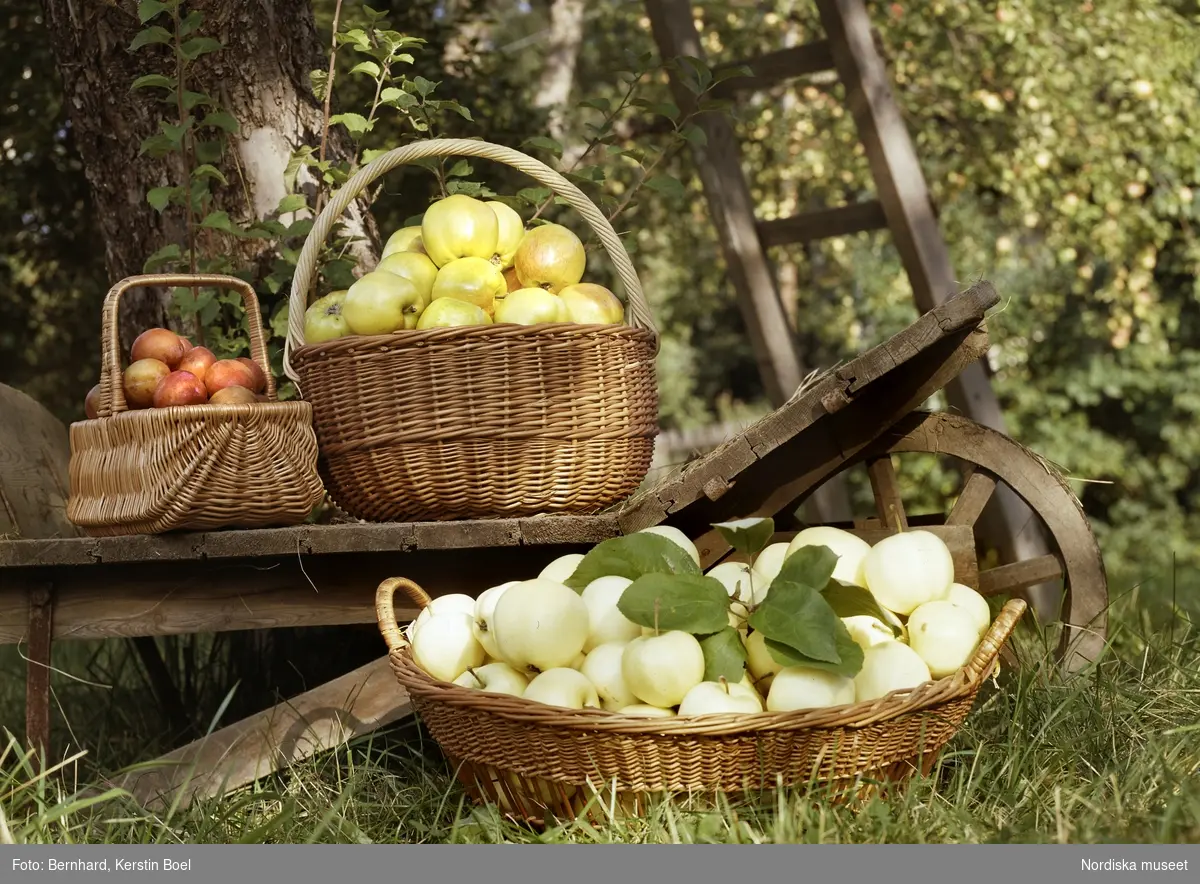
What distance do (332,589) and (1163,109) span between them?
4.49m

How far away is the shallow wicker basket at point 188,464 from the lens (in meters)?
1.95

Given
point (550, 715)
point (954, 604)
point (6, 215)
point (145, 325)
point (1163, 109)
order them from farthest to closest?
point (1163, 109), point (6, 215), point (145, 325), point (954, 604), point (550, 715)

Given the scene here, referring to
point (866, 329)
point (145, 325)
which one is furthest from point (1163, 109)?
point (145, 325)

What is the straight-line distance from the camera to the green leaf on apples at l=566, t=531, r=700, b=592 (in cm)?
180

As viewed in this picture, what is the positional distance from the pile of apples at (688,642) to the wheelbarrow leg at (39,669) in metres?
0.77

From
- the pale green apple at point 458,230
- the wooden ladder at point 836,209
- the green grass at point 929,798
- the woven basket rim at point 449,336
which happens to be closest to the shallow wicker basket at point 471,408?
the woven basket rim at point 449,336

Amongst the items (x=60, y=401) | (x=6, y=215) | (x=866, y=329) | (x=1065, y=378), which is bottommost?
(x=1065, y=378)

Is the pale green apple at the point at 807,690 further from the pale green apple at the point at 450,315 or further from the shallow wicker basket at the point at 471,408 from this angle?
the pale green apple at the point at 450,315

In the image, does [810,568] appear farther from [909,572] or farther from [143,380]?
[143,380]

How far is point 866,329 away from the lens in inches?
333

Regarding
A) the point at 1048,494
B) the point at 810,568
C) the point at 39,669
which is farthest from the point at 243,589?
the point at 1048,494

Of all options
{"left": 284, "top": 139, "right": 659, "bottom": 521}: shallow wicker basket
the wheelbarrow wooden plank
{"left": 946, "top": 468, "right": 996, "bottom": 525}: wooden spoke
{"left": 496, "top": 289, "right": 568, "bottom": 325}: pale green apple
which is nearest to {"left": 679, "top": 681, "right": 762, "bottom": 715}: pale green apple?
the wheelbarrow wooden plank

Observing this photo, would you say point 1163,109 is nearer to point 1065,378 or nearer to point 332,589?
point 1065,378

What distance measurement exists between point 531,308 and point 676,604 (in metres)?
0.65
